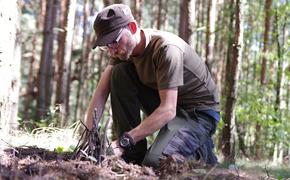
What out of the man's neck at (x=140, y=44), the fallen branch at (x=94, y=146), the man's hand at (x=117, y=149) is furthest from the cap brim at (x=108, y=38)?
the man's hand at (x=117, y=149)

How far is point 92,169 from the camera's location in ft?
8.48

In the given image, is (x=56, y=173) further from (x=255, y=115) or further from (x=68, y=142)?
(x=255, y=115)

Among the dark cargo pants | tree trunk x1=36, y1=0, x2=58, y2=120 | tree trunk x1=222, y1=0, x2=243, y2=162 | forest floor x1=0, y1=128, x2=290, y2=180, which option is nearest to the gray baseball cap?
the dark cargo pants

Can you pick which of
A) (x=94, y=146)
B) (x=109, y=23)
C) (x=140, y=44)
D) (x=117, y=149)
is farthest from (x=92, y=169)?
(x=140, y=44)

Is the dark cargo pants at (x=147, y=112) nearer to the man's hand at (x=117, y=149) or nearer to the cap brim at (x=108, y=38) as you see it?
the man's hand at (x=117, y=149)

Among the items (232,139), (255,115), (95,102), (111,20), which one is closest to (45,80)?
(255,115)

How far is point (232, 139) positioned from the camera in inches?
269

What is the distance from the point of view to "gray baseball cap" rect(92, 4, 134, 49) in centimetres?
310

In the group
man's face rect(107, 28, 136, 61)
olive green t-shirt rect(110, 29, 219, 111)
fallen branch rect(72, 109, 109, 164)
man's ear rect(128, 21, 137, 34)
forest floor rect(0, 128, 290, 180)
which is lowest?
forest floor rect(0, 128, 290, 180)

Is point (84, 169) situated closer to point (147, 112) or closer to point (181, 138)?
point (181, 138)

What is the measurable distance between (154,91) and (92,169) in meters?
1.44

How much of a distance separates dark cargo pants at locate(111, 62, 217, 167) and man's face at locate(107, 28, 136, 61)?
22.3 inches

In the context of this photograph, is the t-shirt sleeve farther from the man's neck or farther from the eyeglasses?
the eyeglasses

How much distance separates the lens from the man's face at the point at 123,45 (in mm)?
Result: 3159
